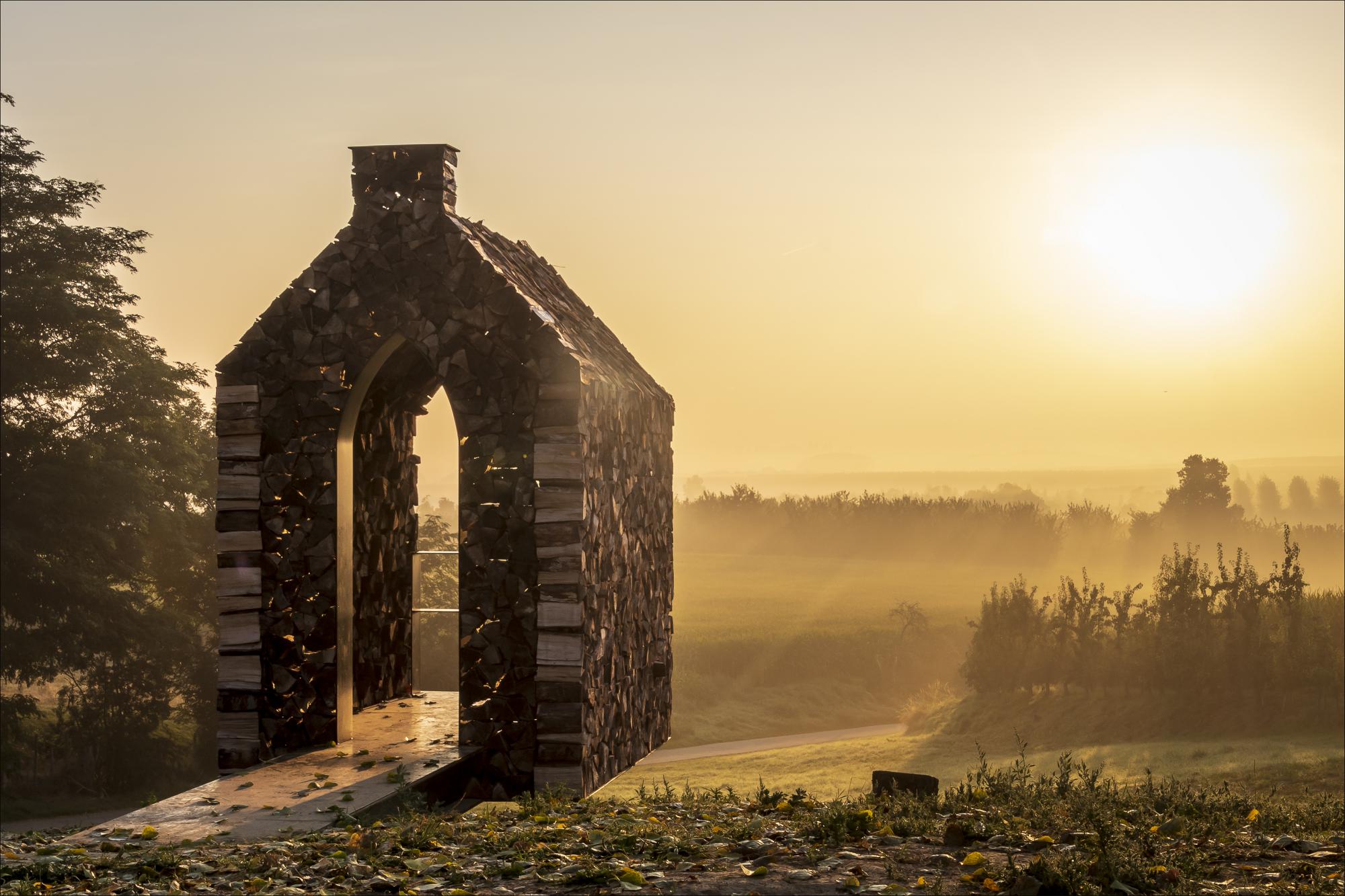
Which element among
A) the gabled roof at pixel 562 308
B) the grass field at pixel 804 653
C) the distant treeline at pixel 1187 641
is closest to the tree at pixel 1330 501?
the grass field at pixel 804 653

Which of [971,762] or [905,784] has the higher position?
[905,784]

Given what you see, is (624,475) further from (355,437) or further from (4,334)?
(4,334)

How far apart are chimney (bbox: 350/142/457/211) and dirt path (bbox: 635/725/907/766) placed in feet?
62.5

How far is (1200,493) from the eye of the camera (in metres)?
45.2

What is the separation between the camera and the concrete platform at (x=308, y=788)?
8.38m

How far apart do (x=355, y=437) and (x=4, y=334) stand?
2002 cm

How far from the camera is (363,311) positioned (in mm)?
10914

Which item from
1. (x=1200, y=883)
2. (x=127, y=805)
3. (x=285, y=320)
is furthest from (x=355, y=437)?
(x=127, y=805)

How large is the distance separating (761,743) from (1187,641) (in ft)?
35.4

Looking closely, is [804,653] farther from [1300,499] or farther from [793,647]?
[1300,499]

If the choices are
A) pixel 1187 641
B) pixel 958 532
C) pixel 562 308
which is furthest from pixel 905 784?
pixel 958 532

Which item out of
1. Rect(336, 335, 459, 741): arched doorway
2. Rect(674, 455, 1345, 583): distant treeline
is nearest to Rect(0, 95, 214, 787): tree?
Rect(336, 335, 459, 741): arched doorway

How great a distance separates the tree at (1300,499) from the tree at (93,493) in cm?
7089

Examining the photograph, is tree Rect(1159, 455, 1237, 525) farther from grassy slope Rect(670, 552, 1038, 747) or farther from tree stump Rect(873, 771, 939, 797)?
tree stump Rect(873, 771, 939, 797)
